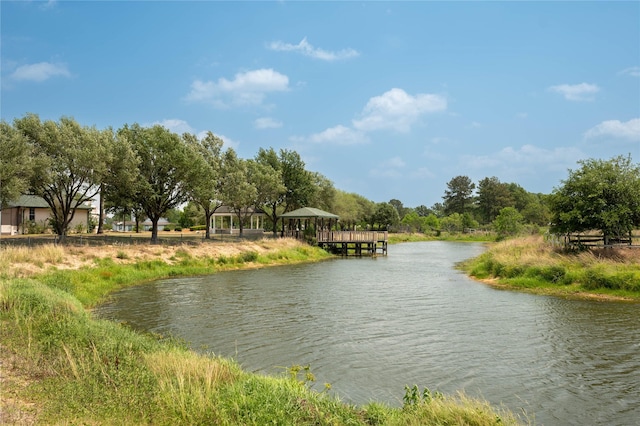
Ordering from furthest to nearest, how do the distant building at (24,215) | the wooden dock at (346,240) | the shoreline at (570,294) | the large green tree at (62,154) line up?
the wooden dock at (346,240), the distant building at (24,215), the large green tree at (62,154), the shoreline at (570,294)

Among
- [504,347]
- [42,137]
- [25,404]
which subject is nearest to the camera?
[25,404]

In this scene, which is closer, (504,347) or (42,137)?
(504,347)

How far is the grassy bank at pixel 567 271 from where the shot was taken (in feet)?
66.0

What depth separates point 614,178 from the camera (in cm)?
2427

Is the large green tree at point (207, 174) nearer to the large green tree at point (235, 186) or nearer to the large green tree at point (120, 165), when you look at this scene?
the large green tree at point (235, 186)

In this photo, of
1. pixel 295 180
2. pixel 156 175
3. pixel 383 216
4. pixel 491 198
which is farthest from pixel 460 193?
pixel 156 175

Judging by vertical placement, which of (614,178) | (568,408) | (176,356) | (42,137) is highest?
(42,137)

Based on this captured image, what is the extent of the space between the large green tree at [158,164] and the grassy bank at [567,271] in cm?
2421

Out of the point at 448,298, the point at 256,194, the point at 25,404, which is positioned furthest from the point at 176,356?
the point at 256,194

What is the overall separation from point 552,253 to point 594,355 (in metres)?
15.4

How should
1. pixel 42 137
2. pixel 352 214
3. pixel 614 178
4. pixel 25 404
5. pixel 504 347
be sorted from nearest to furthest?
pixel 25 404 < pixel 504 347 < pixel 614 178 < pixel 42 137 < pixel 352 214

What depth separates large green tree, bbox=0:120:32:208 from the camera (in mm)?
24438

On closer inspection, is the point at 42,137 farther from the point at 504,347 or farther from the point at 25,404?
the point at 504,347

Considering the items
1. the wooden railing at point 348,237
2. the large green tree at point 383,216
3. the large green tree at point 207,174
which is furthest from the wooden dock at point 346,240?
the large green tree at point 383,216
